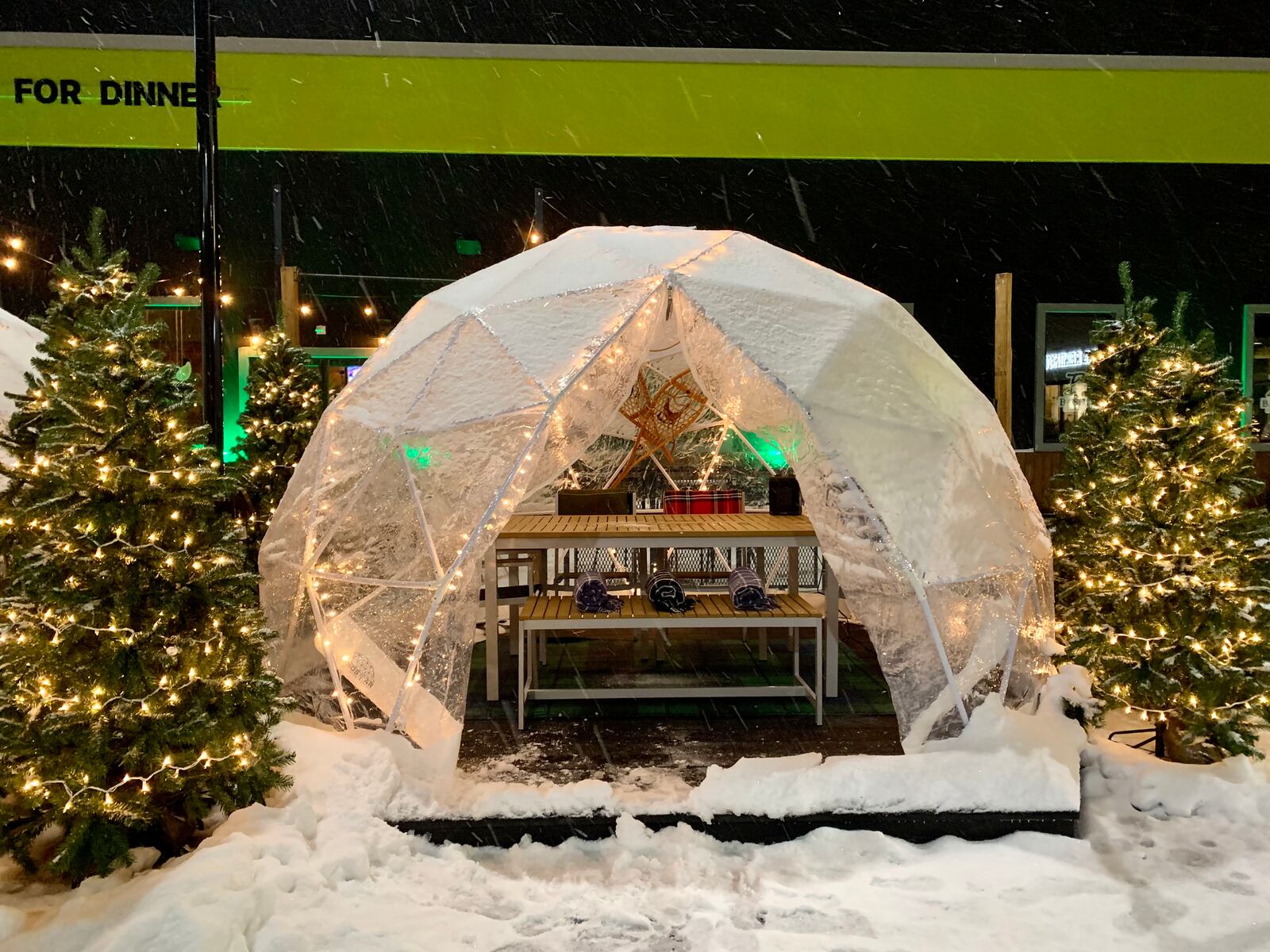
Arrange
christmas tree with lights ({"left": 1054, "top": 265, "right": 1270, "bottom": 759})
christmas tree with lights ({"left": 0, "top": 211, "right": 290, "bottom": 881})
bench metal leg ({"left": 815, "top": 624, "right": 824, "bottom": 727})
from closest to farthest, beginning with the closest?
christmas tree with lights ({"left": 0, "top": 211, "right": 290, "bottom": 881}) → christmas tree with lights ({"left": 1054, "top": 265, "right": 1270, "bottom": 759}) → bench metal leg ({"left": 815, "top": 624, "right": 824, "bottom": 727})

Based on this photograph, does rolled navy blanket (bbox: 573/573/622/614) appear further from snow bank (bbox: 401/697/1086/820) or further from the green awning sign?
the green awning sign

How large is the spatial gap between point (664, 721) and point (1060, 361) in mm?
6588

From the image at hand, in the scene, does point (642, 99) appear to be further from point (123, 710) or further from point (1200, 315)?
point (123, 710)

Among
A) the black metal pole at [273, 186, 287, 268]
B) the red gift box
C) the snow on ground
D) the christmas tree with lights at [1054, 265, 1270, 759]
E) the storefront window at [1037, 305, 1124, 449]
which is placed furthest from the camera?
the storefront window at [1037, 305, 1124, 449]

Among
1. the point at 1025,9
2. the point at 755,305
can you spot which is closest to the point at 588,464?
the point at 755,305

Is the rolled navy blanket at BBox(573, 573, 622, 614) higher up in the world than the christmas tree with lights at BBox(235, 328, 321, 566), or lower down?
lower down

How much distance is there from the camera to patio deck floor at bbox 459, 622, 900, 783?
4.67 metres

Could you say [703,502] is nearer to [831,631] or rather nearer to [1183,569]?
[831,631]

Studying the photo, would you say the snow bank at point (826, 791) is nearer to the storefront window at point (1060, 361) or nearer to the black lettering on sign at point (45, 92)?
the storefront window at point (1060, 361)

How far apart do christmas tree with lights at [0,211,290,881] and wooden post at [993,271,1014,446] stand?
20.7 feet

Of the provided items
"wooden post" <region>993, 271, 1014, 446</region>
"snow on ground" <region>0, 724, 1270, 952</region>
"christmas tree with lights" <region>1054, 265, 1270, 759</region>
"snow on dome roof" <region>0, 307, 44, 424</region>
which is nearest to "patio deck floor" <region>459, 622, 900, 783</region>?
"snow on ground" <region>0, 724, 1270, 952</region>

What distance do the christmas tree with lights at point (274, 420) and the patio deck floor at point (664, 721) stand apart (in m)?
2.30

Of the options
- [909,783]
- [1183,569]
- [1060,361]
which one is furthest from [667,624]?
[1060,361]

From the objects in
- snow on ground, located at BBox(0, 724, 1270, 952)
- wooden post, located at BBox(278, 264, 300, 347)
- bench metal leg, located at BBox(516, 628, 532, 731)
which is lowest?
snow on ground, located at BBox(0, 724, 1270, 952)
